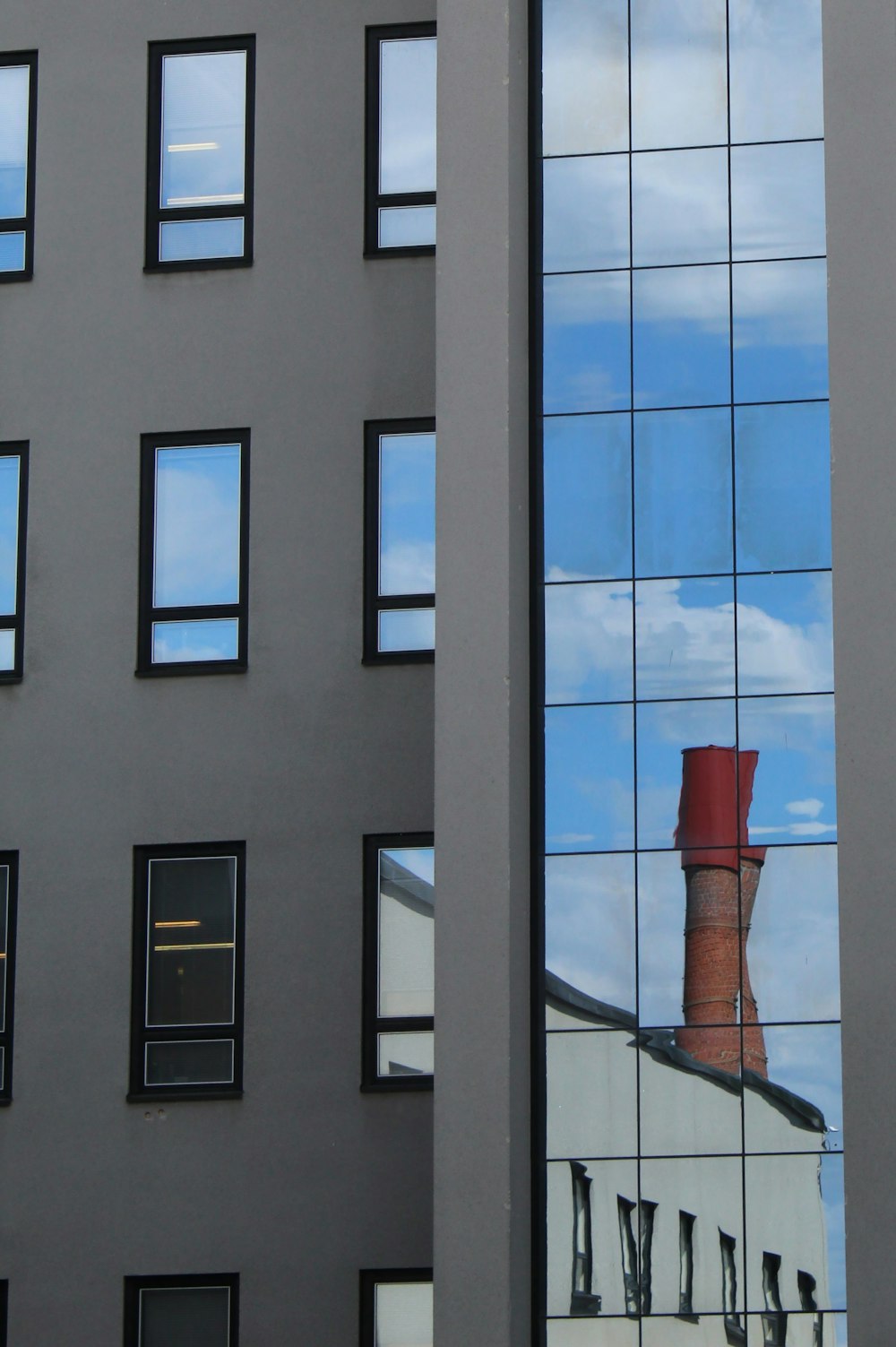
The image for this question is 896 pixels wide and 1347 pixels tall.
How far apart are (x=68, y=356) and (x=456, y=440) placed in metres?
4.14

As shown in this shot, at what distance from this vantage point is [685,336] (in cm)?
1380

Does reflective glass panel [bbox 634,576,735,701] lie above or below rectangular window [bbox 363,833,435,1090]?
above

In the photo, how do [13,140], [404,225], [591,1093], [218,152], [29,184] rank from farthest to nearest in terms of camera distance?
[13,140], [29,184], [218,152], [404,225], [591,1093]

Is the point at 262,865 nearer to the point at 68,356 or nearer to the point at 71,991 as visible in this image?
the point at 71,991

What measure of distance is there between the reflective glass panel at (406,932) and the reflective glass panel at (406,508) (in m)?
2.00

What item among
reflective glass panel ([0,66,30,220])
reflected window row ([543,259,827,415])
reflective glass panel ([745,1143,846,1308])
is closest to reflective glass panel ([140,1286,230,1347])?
reflective glass panel ([745,1143,846,1308])

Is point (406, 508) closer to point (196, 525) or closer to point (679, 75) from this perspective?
point (196, 525)

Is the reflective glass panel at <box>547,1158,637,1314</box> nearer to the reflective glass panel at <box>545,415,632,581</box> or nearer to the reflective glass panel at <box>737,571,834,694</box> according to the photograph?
the reflective glass panel at <box>737,571,834,694</box>

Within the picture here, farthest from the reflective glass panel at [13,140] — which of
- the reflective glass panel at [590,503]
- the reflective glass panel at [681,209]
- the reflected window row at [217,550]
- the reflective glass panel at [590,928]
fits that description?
the reflective glass panel at [590,928]

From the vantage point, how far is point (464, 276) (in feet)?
44.8

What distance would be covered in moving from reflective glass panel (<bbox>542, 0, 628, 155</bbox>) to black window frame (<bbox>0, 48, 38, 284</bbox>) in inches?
177

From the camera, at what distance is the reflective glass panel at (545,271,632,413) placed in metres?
13.8

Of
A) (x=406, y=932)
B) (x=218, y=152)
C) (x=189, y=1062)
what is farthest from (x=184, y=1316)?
(x=218, y=152)

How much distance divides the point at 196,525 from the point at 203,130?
314 cm
